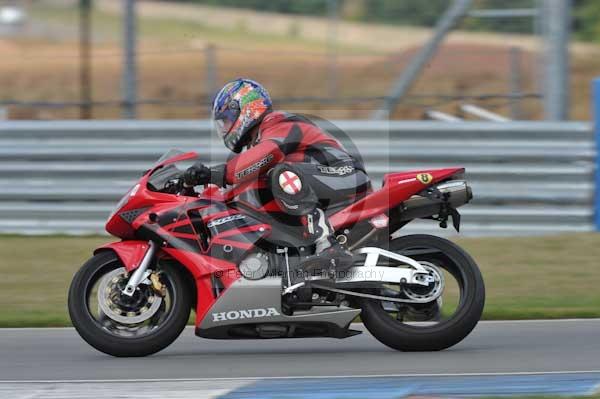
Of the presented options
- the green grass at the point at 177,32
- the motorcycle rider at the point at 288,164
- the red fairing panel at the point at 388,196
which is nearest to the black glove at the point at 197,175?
the motorcycle rider at the point at 288,164

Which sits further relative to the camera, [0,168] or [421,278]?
[0,168]

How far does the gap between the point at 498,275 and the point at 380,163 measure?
6.76ft

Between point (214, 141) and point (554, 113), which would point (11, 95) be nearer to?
point (214, 141)

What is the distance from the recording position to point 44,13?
1277 inches

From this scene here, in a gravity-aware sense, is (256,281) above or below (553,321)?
above

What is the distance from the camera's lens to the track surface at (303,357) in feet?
21.5

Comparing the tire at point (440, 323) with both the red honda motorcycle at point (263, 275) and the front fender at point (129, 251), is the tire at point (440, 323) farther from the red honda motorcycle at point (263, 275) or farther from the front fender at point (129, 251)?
the front fender at point (129, 251)

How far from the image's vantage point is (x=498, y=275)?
32.8 feet

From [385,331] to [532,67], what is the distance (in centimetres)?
1466

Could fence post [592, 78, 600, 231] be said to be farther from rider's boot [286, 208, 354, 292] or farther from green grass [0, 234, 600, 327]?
rider's boot [286, 208, 354, 292]

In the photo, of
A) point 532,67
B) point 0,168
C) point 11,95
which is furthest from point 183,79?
point 0,168

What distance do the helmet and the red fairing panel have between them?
0.75 meters

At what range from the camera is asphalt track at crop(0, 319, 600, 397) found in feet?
20.9

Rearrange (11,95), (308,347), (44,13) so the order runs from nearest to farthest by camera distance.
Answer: (308,347) < (11,95) < (44,13)
